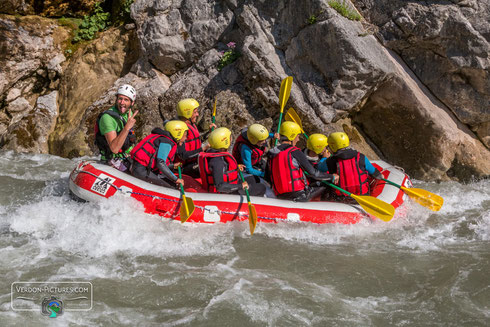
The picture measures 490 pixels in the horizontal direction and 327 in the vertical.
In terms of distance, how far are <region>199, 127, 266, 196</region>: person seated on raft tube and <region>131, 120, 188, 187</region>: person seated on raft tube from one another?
1.22 ft

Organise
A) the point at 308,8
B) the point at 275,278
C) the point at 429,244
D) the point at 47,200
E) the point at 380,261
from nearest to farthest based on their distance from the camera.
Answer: the point at 275,278, the point at 380,261, the point at 429,244, the point at 47,200, the point at 308,8

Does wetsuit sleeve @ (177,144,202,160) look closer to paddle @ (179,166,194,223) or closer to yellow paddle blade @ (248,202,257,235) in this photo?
paddle @ (179,166,194,223)

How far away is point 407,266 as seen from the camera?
191 inches

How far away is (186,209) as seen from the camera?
5098 millimetres

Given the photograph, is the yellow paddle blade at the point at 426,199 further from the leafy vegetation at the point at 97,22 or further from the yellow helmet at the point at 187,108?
the leafy vegetation at the point at 97,22

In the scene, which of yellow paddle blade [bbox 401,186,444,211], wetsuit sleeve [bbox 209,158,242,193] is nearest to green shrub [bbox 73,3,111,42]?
wetsuit sleeve [bbox 209,158,242,193]

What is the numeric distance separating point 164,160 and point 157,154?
116 millimetres

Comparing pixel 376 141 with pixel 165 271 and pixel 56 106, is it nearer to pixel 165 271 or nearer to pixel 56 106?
pixel 165 271

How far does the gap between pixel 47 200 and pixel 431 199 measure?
5090mm

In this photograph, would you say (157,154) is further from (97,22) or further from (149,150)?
(97,22)

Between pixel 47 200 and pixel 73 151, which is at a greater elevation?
pixel 47 200

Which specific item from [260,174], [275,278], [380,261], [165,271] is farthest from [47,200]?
[380,261]

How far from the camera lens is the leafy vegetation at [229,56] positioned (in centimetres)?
925

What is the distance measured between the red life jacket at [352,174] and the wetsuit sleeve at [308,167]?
186 mm
